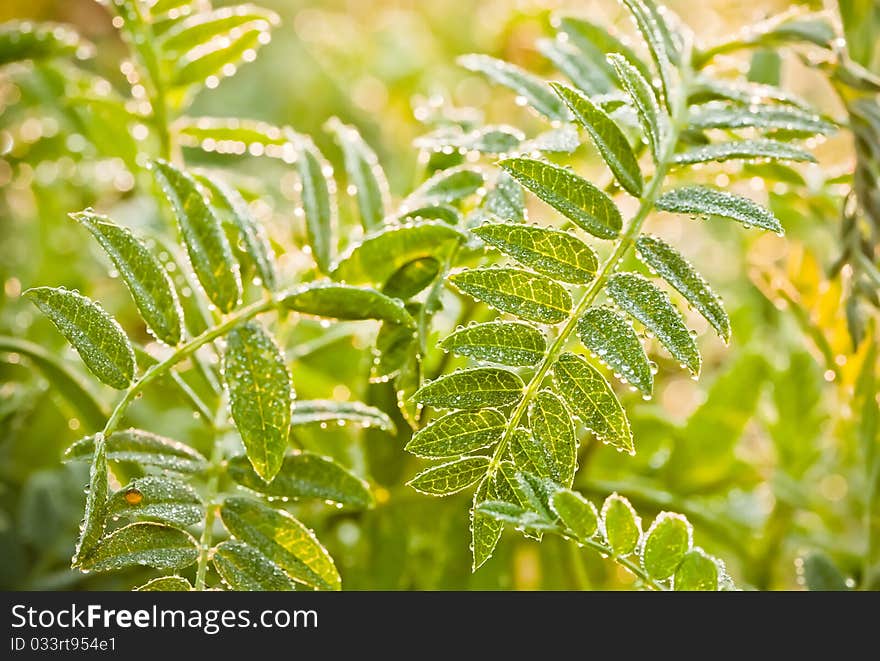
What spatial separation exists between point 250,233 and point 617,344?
0.85 ft

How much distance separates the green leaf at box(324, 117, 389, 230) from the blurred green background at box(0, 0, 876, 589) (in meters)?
0.13

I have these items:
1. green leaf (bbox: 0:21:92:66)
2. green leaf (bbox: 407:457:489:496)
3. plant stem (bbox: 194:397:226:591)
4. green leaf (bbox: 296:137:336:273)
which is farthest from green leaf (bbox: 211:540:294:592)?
green leaf (bbox: 0:21:92:66)

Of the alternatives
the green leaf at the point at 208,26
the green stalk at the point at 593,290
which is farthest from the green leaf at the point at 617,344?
the green leaf at the point at 208,26

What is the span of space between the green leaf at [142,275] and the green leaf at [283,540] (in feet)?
0.40

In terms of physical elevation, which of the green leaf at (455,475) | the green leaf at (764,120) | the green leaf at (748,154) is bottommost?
the green leaf at (455,475)

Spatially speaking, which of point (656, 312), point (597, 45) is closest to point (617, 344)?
point (656, 312)

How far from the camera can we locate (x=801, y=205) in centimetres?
85

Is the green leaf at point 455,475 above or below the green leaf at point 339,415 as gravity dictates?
below

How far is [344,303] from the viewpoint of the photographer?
561 mm

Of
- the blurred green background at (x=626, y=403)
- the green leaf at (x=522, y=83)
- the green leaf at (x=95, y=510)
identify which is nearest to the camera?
the green leaf at (x=95, y=510)

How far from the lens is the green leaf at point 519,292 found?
0.53m

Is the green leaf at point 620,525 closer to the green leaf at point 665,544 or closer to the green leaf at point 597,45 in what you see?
the green leaf at point 665,544
